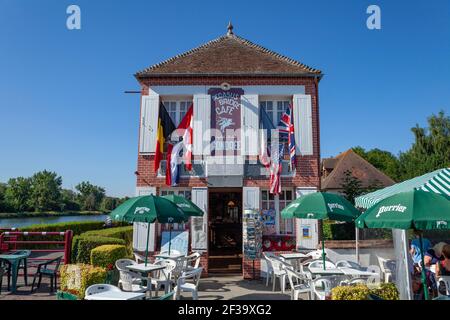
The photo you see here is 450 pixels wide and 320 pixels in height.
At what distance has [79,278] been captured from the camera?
561cm

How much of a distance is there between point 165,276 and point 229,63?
7666 mm

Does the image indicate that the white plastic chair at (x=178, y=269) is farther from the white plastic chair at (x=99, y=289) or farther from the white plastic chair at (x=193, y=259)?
the white plastic chair at (x=99, y=289)

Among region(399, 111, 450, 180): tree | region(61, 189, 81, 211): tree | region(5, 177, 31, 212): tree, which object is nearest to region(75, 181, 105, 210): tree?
region(61, 189, 81, 211): tree

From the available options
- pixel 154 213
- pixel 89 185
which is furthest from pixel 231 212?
pixel 89 185

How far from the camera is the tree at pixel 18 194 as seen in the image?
3280 inches

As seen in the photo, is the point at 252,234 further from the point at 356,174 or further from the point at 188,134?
the point at 356,174

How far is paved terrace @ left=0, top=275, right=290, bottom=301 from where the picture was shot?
691 cm

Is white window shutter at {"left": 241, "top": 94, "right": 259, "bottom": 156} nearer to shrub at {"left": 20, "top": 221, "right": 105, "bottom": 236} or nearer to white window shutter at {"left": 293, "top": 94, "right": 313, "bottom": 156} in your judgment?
white window shutter at {"left": 293, "top": 94, "right": 313, "bottom": 156}

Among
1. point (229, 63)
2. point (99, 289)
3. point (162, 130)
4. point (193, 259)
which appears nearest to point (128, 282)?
point (99, 289)

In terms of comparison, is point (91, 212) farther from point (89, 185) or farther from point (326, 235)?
point (326, 235)

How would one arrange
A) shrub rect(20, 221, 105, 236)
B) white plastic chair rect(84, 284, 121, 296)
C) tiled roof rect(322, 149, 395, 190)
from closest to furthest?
white plastic chair rect(84, 284, 121, 296)
shrub rect(20, 221, 105, 236)
tiled roof rect(322, 149, 395, 190)

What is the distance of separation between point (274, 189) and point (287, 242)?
1.86m

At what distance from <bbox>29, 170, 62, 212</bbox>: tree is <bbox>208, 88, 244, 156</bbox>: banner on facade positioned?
96410mm

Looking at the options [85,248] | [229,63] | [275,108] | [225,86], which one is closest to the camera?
[85,248]
